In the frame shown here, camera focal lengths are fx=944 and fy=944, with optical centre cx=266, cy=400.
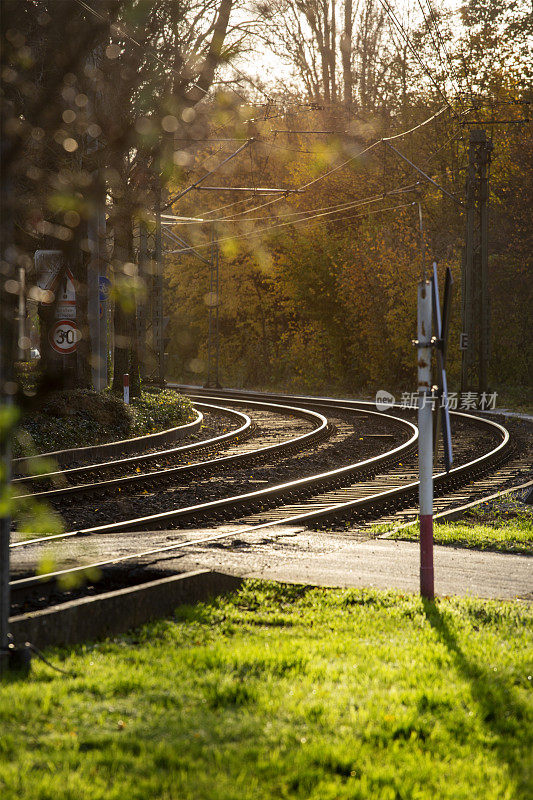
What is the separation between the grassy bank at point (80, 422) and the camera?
17656 millimetres

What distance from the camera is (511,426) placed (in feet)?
82.8

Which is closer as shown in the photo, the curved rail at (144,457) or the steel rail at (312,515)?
the steel rail at (312,515)

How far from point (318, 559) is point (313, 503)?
3933 mm

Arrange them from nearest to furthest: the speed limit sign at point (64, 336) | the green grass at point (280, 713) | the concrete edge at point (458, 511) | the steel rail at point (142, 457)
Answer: the green grass at point (280, 713)
the concrete edge at point (458, 511)
the steel rail at point (142, 457)
the speed limit sign at point (64, 336)

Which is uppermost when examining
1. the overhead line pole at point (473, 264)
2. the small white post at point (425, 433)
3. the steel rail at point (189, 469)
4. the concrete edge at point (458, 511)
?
the overhead line pole at point (473, 264)

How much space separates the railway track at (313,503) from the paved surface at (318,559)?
99 millimetres

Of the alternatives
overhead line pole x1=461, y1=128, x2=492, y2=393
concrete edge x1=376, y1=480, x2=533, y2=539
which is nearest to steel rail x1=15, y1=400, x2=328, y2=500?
concrete edge x1=376, y1=480, x2=533, y2=539

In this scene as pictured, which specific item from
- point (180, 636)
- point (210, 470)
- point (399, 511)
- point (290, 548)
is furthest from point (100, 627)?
point (210, 470)

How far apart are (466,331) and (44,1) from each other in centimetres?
2954

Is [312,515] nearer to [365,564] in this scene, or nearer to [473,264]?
[365,564]

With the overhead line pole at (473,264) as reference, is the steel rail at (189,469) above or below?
below

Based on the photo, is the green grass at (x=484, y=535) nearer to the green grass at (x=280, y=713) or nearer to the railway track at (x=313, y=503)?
the railway track at (x=313, y=503)

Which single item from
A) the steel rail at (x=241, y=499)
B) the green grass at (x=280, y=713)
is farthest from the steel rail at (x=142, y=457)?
the green grass at (x=280, y=713)

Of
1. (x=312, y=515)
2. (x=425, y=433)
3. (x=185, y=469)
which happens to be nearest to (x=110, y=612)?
(x=425, y=433)
